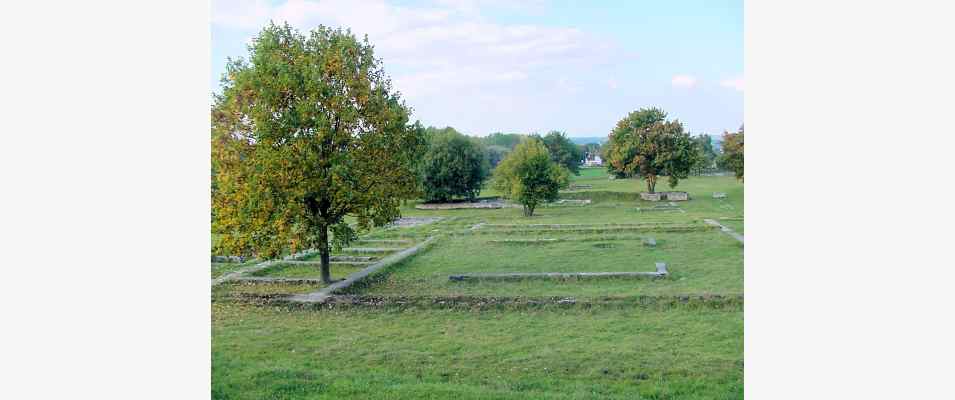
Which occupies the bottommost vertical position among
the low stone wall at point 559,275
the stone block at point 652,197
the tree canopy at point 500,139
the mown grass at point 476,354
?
the mown grass at point 476,354

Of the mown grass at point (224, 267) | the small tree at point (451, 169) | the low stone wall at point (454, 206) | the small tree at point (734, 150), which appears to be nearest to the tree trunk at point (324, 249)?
the mown grass at point (224, 267)

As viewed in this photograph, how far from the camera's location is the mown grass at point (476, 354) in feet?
21.7

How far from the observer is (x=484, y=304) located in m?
10.5

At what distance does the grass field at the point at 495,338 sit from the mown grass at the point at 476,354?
2 cm

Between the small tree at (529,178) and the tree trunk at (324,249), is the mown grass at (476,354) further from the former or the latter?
the small tree at (529,178)

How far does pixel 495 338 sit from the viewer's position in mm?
8633

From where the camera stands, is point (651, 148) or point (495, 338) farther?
point (651, 148)

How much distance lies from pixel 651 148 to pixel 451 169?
1212 centimetres

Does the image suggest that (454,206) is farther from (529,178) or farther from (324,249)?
(324,249)

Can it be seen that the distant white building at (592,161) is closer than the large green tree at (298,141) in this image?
No

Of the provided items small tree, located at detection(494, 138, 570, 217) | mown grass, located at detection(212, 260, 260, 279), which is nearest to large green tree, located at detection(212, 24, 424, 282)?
mown grass, located at detection(212, 260, 260, 279)

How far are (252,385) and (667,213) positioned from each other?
23.9 meters

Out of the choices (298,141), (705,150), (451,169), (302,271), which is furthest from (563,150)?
(298,141)
